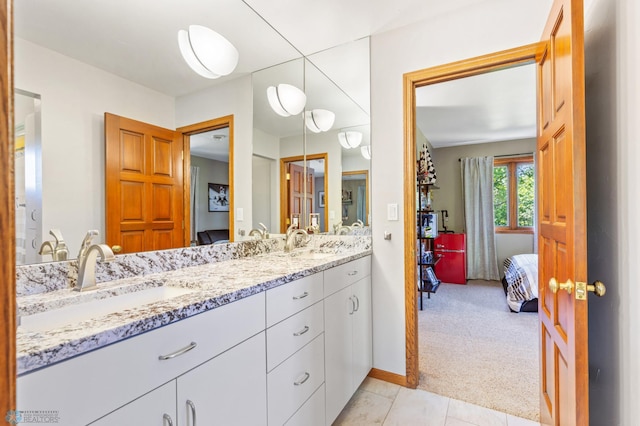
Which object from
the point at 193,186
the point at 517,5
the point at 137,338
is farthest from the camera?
the point at 517,5

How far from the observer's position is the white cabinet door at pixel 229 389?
88 cm

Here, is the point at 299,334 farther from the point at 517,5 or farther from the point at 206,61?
the point at 517,5

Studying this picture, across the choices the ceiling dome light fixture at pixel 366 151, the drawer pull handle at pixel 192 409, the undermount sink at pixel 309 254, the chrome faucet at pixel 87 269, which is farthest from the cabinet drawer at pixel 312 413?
the ceiling dome light fixture at pixel 366 151

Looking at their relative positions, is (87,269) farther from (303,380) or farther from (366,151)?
(366,151)

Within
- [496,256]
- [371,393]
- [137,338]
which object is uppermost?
[137,338]

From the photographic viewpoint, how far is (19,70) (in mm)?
996

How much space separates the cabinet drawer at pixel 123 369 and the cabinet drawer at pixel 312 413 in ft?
1.97

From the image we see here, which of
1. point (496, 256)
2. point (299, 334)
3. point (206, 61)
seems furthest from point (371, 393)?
point (496, 256)

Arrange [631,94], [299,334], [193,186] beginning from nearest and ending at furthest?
1. [631,94]
2. [299,334]
3. [193,186]

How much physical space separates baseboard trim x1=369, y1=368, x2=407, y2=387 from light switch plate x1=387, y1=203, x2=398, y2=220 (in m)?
1.12

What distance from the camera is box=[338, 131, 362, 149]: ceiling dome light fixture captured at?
2.46m

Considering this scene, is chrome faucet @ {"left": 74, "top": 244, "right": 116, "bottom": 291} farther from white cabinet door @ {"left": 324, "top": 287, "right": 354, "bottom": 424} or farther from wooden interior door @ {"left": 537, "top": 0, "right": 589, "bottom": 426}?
wooden interior door @ {"left": 537, "top": 0, "right": 589, "bottom": 426}

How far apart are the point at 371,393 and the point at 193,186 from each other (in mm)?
1762

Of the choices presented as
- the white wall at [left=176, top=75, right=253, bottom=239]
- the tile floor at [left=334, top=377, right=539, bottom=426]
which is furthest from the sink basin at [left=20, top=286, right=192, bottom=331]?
the tile floor at [left=334, top=377, right=539, bottom=426]
